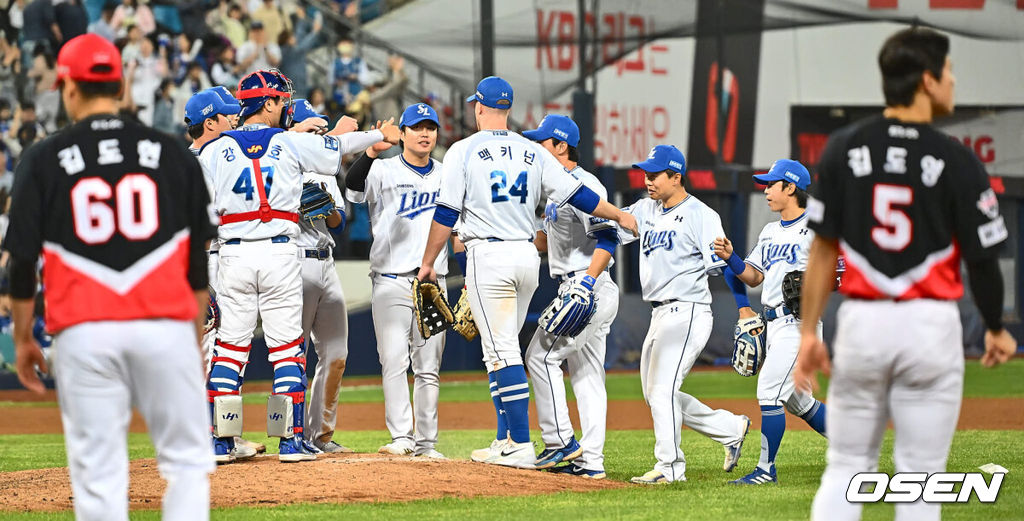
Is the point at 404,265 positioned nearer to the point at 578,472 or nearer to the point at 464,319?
the point at 464,319

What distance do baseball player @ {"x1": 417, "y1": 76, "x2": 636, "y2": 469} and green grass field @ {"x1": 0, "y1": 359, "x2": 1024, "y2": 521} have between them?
0.79 m

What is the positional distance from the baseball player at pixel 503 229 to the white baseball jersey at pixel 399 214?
37.3 inches

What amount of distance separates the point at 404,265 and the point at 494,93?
140 centimetres

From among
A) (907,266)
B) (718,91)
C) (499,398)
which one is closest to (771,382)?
(499,398)

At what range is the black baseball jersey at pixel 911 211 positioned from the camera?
11.6 feet

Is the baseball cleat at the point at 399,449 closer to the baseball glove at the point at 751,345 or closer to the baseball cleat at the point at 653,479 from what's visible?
the baseball cleat at the point at 653,479

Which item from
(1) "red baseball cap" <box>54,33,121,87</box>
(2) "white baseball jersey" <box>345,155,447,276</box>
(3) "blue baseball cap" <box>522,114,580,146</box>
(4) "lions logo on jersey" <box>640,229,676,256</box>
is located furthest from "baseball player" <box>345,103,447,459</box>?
(1) "red baseball cap" <box>54,33,121,87</box>

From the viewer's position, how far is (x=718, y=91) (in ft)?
71.5

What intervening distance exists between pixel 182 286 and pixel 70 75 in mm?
729

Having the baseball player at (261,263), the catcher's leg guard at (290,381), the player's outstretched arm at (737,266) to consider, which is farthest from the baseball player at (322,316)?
the player's outstretched arm at (737,266)

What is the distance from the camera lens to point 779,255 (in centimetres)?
710

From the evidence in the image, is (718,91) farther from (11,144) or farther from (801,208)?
(801,208)

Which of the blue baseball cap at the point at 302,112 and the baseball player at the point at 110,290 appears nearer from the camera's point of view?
the baseball player at the point at 110,290

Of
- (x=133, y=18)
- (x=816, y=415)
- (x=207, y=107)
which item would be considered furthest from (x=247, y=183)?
(x=133, y=18)
